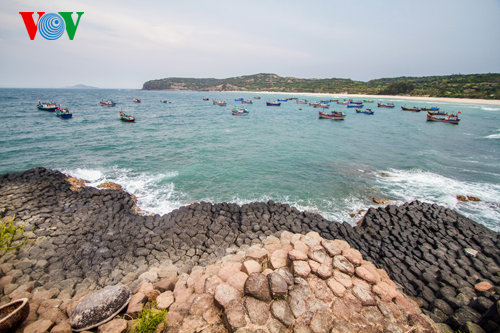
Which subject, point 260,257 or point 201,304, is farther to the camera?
point 260,257

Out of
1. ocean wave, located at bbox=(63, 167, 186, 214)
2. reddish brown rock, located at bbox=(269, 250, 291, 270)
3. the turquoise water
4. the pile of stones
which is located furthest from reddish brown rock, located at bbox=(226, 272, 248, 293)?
the turquoise water

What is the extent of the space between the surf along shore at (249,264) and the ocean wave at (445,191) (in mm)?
2926

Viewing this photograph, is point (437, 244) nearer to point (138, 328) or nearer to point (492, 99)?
point (138, 328)

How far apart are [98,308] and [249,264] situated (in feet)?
11.8

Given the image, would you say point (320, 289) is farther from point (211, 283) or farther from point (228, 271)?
point (211, 283)

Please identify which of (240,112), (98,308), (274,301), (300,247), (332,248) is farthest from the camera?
(240,112)

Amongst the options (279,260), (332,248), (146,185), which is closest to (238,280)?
(279,260)

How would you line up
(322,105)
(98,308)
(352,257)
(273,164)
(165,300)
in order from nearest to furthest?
(98,308) → (165,300) → (352,257) → (273,164) → (322,105)

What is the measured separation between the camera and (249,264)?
19.1 feet

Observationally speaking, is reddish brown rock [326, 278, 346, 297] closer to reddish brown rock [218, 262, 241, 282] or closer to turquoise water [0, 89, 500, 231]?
reddish brown rock [218, 262, 241, 282]

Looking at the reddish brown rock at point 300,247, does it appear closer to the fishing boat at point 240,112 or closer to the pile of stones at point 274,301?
the pile of stones at point 274,301

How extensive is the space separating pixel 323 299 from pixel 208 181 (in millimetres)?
12318

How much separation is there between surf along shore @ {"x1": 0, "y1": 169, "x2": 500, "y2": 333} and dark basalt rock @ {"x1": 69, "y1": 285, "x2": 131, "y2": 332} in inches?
11.1

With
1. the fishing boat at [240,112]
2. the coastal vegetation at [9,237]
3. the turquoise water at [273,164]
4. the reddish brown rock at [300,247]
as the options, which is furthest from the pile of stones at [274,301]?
the fishing boat at [240,112]
